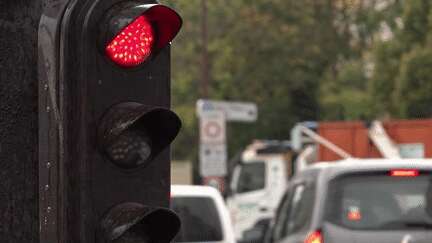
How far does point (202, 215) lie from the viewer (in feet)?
33.3

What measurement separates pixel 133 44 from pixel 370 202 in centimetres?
545

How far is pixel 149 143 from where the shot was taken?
2.86 metres

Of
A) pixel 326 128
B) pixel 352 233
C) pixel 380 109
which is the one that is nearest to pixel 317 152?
pixel 326 128

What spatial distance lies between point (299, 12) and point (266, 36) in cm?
337

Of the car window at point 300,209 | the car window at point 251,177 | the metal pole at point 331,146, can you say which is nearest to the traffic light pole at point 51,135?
the car window at point 300,209

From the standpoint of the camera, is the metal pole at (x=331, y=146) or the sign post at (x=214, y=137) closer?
the metal pole at (x=331, y=146)

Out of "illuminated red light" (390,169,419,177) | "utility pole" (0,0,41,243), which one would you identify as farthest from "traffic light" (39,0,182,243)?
"illuminated red light" (390,169,419,177)

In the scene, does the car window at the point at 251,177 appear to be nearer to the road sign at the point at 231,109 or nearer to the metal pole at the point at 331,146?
the road sign at the point at 231,109

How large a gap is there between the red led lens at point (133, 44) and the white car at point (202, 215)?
7012 millimetres

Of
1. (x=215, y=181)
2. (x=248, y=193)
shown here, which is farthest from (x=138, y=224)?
(x=248, y=193)

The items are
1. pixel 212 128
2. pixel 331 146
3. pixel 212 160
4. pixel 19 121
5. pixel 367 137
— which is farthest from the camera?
pixel 212 160

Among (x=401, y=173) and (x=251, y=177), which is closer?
(x=401, y=173)

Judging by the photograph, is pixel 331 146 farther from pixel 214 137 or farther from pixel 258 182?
pixel 258 182

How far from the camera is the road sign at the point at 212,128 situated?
20.6m
